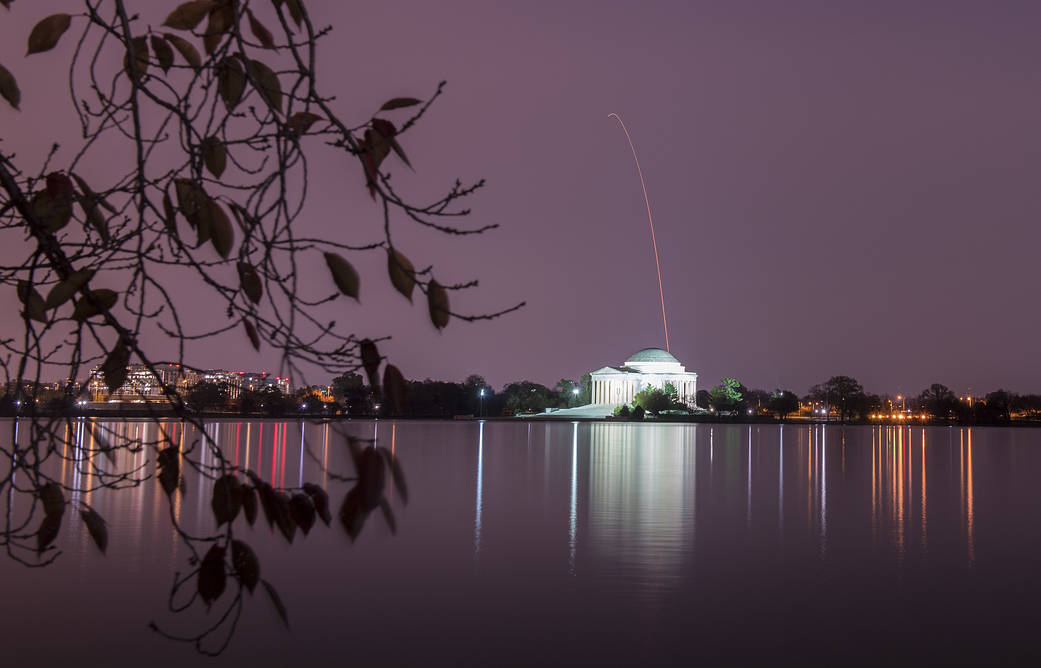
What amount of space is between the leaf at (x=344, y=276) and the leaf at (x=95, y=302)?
64 centimetres

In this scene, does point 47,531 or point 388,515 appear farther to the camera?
point 47,531

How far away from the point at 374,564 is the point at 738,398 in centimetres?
16484

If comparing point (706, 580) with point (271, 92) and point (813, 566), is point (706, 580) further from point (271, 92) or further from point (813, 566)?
point (271, 92)

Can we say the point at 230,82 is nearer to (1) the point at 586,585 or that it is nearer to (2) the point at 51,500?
(2) the point at 51,500

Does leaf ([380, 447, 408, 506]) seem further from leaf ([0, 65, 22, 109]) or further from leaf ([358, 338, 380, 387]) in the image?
leaf ([0, 65, 22, 109])

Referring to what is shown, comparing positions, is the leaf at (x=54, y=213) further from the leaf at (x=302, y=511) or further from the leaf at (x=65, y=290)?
the leaf at (x=302, y=511)

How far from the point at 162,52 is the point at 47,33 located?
11.0 inches

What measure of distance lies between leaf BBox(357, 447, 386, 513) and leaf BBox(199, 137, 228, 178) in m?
0.84

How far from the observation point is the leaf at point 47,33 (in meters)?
2.02

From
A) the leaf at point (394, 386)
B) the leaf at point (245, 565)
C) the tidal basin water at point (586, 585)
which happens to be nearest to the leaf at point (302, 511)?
the leaf at point (245, 565)

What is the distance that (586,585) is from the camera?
1254cm

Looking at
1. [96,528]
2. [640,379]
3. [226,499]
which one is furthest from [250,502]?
[640,379]

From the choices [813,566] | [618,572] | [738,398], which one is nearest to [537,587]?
[618,572]

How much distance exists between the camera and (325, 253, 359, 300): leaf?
174 centimetres
